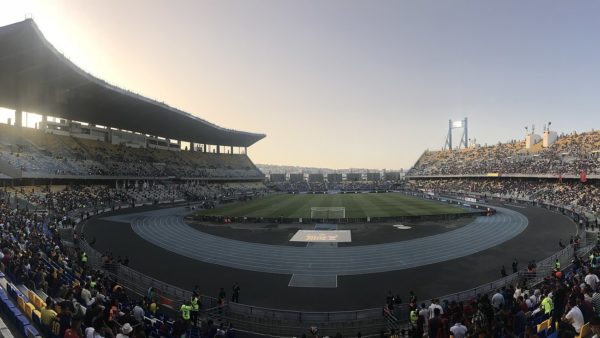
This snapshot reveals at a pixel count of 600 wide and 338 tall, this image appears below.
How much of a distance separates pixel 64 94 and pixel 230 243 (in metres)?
35.0

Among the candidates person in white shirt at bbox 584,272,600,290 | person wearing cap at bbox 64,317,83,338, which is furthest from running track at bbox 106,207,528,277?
person wearing cap at bbox 64,317,83,338

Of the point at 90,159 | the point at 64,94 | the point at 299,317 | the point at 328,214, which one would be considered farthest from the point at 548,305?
the point at 90,159

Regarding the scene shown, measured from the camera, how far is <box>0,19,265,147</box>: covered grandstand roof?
99.8 feet

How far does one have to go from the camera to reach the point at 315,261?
73.4ft

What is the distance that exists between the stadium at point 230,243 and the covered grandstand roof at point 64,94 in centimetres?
27

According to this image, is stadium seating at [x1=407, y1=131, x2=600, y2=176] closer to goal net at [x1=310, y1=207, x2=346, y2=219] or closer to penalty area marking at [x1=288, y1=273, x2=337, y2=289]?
goal net at [x1=310, y1=207, x2=346, y2=219]

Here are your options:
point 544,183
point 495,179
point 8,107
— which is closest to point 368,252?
point 544,183

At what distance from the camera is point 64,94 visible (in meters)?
44.5

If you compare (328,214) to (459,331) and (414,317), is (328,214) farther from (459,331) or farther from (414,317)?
(459,331)

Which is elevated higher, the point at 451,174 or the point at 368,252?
the point at 451,174

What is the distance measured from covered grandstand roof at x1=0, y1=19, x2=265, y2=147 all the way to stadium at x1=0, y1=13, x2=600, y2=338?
0.27 m

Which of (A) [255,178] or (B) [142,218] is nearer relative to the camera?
(B) [142,218]

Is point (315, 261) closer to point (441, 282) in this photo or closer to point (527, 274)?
point (441, 282)

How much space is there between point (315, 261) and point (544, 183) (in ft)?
182
